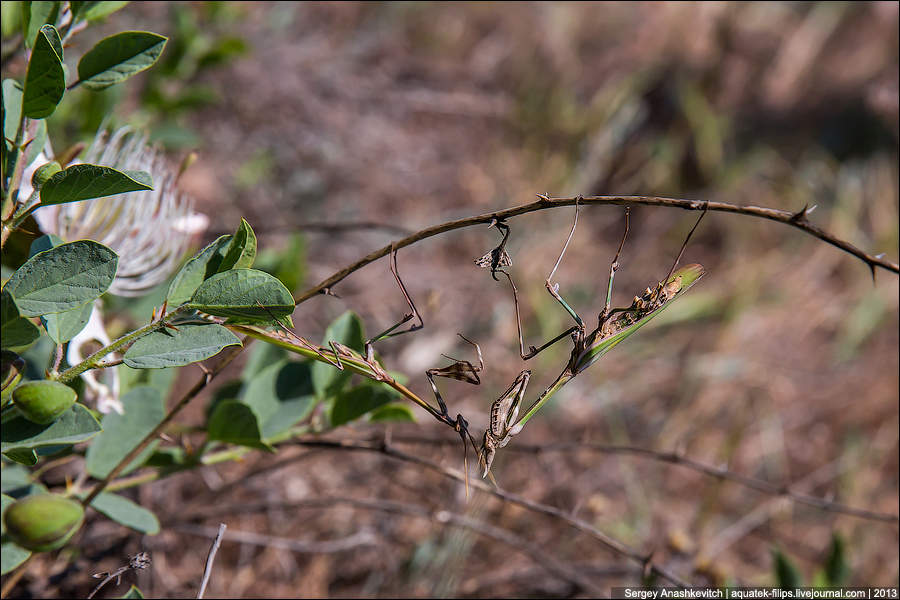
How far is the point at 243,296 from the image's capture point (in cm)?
57

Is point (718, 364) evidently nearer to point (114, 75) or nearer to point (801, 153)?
point (801, 153)

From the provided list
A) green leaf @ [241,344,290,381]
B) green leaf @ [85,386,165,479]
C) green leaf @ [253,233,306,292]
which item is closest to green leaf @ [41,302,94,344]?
green leaf @ [85,386,165,479]

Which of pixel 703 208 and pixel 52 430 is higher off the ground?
pixel 703 208

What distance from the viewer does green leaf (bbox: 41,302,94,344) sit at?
23.2 inches

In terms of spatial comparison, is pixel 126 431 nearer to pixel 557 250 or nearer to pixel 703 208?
pixel 703 208

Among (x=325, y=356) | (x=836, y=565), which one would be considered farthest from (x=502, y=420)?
(x=836, y=565)

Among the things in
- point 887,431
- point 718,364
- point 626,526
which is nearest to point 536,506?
point 626,526

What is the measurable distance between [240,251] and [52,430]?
0.21 metres

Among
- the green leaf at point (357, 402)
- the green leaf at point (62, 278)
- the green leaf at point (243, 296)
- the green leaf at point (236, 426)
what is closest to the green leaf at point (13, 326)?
the green leaf at point (62, 278)

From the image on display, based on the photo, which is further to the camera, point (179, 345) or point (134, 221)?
point (134, 221)

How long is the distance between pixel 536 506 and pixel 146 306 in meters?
0.62

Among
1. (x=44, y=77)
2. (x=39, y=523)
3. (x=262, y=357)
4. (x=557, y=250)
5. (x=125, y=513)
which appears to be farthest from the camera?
(x=557, y=250)

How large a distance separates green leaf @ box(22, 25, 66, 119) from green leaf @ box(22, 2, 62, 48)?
13cm

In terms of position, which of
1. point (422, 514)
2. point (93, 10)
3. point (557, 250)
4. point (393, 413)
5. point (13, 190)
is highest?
point (557, 250)
